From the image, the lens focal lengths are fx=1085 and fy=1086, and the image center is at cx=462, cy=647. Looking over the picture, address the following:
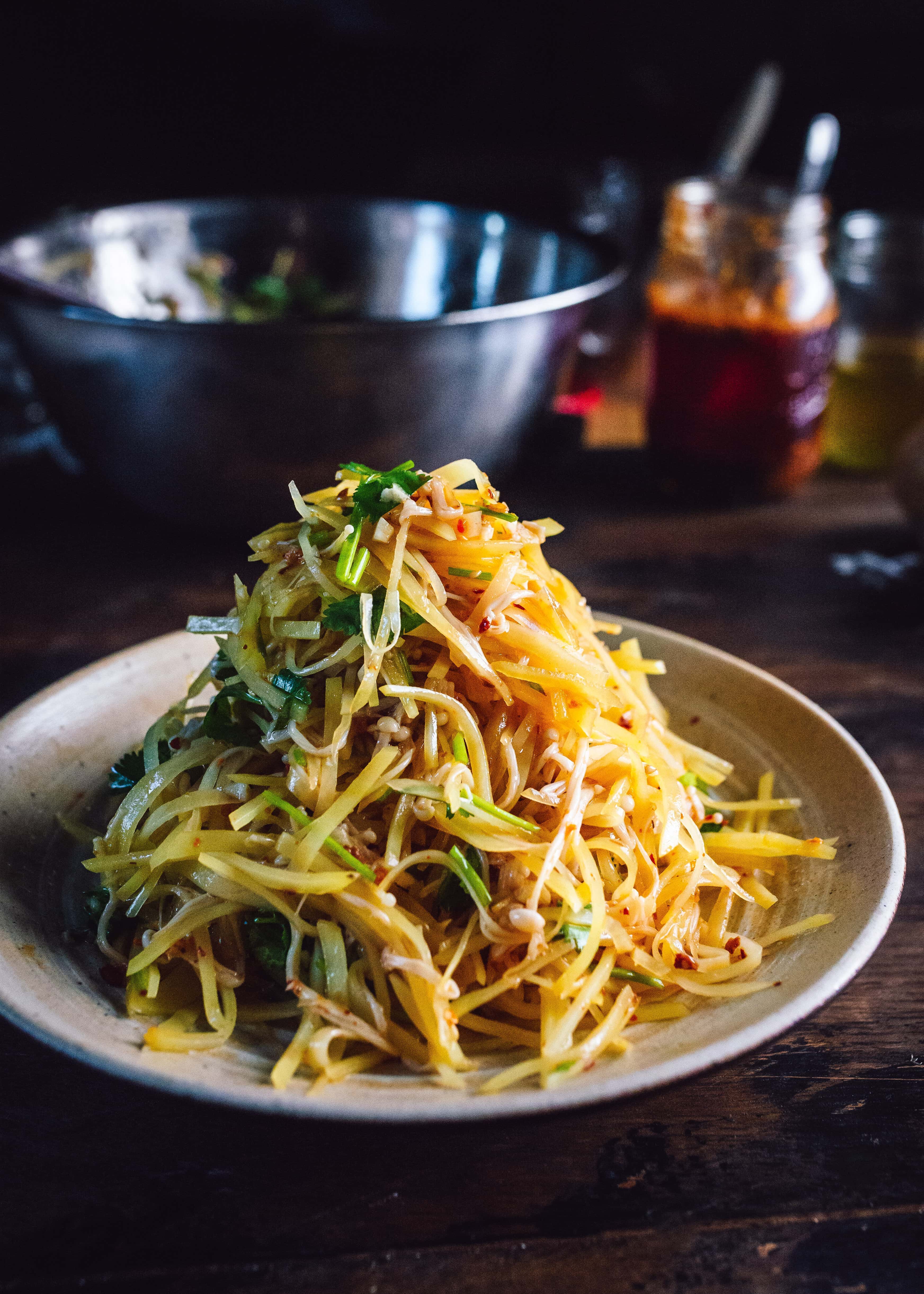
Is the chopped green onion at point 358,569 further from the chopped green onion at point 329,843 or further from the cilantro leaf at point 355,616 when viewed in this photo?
the chopped green onion at point 329,843

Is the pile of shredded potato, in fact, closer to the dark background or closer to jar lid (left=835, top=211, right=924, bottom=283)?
jar lid (left=835, top=211, right=924, bottom=283)

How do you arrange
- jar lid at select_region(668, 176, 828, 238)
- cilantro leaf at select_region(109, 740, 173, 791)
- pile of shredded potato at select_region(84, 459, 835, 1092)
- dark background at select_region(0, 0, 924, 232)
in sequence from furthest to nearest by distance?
dark background at select_region(0, 0, 924, 232) < jar lid at select_region(668, 176, 828, 238) < cilantro leaf at select_region(109, 740, 173, 791) < pile of shredded potato at select_region(84, 459, 835, 1092)

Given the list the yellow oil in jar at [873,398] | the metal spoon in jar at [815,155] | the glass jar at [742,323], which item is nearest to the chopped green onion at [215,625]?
the glass jar at [742,323]

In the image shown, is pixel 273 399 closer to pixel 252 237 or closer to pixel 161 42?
pixel 252 237

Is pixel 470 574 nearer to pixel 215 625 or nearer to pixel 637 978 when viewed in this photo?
pixel 215 625

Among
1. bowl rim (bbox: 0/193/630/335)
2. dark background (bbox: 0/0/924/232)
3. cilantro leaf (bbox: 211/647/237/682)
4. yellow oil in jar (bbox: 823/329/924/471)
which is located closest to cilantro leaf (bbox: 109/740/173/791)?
cilantro leaf (bbox: 211/647/237/682)

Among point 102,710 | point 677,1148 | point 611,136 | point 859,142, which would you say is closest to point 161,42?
point 611,136

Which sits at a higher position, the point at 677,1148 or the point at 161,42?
the point at 161,42
